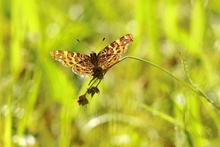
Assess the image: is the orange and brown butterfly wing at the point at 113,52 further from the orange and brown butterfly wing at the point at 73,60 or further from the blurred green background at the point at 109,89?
the blurred green background at the point at 109,89

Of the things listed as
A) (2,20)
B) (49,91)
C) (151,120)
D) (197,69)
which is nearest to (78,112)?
(49,91)

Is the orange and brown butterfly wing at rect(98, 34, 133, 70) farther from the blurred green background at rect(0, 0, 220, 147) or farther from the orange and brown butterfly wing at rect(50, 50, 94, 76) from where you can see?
the blurred green background at rect(0, 0, 220, 147)

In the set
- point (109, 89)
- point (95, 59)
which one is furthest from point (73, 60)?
point (109, 89)

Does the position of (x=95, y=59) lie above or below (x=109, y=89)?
below

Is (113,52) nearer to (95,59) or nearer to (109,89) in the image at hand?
(95,59)

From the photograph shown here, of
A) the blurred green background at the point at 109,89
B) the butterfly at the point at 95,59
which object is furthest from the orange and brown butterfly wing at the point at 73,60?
the blurred green background at the point at 109,89

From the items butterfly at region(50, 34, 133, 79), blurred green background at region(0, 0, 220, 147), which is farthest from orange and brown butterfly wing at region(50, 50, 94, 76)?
blurred green background at region(0, 0, 220, 147)
